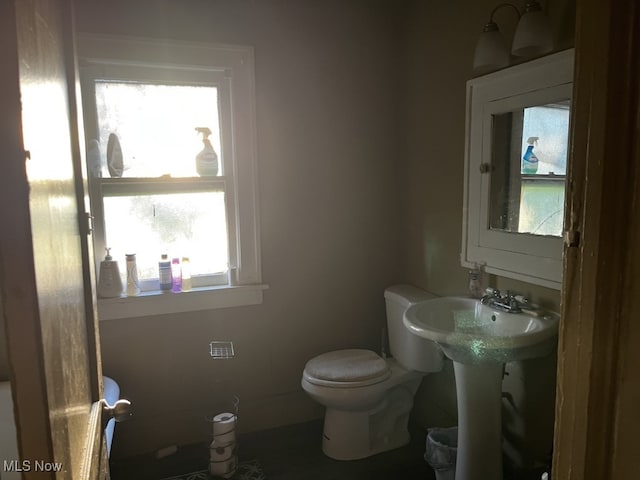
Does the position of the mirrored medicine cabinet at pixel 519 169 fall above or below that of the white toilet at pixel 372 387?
above

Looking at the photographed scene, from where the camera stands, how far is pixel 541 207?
5.95 feet

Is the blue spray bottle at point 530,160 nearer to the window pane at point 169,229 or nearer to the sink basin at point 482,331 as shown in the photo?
the sink basin at point 482,331

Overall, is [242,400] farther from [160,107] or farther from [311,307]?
[160,107]

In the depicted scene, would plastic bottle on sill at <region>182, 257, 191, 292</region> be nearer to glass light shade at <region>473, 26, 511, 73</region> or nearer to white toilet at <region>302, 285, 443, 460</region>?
white toilet at <region>302, 285, 443, 460</region>

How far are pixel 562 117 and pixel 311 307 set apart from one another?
157 cm

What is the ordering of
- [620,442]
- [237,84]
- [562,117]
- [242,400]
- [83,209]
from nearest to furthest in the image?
[620,442]
[83,209]
[562,117]
[237,84]
[242,400]

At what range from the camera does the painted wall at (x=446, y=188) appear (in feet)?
6.14

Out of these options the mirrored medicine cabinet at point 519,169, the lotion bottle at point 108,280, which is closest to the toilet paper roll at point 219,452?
the lotion bottle at point 108,280

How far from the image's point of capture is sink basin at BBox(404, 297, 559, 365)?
5.25 feet

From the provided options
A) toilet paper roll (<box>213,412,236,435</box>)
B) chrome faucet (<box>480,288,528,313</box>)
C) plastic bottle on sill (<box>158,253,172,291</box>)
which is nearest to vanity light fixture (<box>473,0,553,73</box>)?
chrome faucet (<box>480,288,528,313</box>)

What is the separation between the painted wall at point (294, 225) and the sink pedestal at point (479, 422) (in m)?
0.99

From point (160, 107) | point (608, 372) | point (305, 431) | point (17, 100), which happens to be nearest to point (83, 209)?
point (17, 100)

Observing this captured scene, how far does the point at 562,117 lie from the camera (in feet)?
5.55

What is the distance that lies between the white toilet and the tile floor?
7cm
